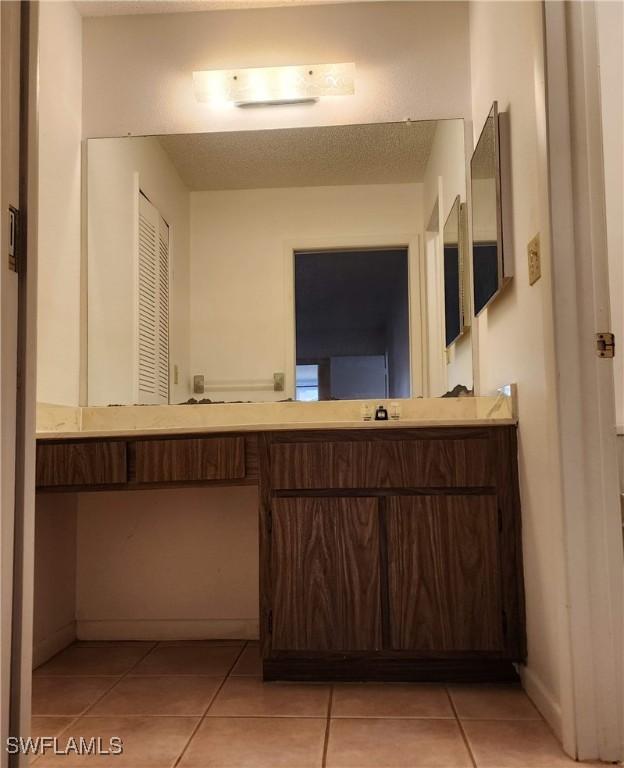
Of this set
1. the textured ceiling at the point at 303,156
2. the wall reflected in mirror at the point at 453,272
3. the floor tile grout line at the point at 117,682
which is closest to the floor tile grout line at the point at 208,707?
the floor tile grout line at the point at 117,682

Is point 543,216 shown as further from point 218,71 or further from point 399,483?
point 218,71

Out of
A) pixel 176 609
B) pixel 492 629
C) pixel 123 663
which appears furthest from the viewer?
pixel 176 609

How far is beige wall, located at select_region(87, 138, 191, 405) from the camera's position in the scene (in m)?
2.47

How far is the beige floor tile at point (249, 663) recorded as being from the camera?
2035 mm

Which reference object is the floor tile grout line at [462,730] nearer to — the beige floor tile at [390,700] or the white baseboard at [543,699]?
the beige floor tile at [390,700]

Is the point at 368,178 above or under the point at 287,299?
above

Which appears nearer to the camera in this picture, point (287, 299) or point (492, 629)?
point (492, 629)

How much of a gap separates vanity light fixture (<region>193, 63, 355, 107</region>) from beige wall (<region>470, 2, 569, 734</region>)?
2.03ft

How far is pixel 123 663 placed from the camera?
2164 mm

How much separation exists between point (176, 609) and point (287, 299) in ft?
4.09

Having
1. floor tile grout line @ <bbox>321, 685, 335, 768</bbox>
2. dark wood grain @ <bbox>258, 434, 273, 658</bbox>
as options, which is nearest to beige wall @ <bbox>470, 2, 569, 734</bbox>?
floor tile grout line @ <bbox>321, 685, 335, 768</bbox>

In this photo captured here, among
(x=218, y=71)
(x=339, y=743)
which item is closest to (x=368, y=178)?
(x=218, y=71)

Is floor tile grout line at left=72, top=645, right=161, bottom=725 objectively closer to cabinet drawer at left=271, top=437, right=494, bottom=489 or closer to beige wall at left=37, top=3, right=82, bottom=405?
cabinet drawer at left=271, top=437, right=494, bottom=489

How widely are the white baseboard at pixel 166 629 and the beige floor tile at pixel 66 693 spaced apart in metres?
0.39
